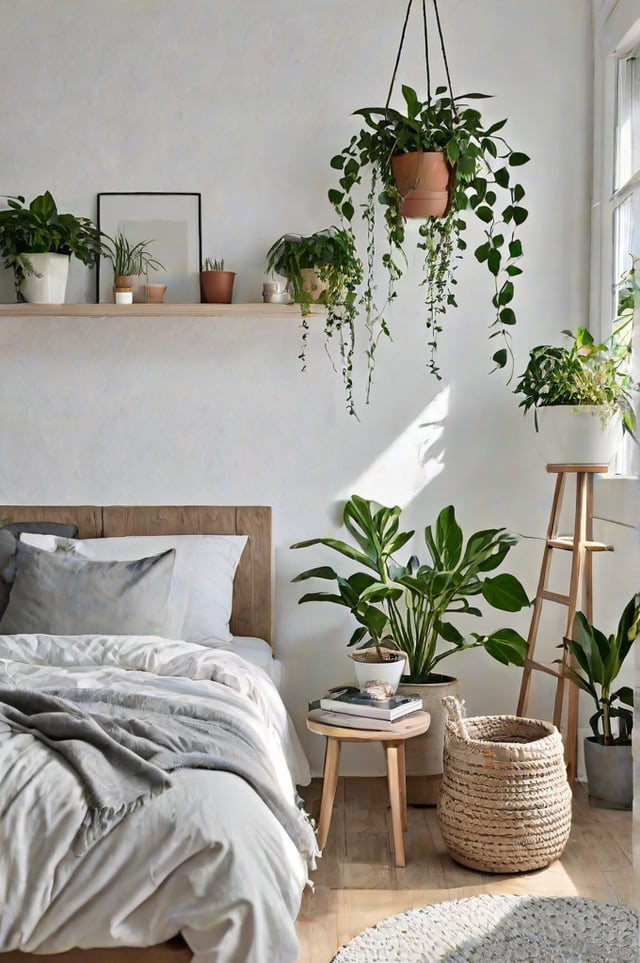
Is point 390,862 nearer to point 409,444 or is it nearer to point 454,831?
point 454,831

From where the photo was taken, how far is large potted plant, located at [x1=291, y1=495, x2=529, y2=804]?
11.7 ft

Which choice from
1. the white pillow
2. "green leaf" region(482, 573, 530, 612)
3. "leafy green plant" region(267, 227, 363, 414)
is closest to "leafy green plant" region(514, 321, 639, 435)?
"green leaf" region(482, 573, 530, 612)

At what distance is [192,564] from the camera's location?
370 centimetres

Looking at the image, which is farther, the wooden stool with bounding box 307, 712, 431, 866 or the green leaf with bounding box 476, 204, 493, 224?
the green leaf with bounding box 476, 204, 493, 224

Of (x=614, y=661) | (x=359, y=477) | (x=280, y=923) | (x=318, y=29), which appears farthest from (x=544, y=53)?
(x=280, y=923)

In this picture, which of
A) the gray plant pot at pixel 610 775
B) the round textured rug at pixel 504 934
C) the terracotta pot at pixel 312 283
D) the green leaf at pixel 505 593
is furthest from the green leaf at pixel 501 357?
the round textured rug at pixel 504 934

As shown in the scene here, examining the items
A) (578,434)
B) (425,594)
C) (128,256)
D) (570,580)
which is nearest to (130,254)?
(128,256)

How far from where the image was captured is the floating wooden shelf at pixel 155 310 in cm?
378

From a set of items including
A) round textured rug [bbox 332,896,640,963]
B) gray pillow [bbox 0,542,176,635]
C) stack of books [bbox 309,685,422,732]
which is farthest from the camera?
gray pillow [bbox 0,542,176,635]

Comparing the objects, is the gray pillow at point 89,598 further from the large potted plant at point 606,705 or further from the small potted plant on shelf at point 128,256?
the large potted plant at point 606,705

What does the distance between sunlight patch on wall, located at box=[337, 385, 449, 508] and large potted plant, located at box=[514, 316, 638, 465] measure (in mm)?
490

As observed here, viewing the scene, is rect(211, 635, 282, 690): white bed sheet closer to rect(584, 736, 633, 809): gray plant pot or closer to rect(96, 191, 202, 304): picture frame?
rect(584, 736, 633, 809): gray plant pot

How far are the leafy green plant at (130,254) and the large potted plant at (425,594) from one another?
3.95 feet

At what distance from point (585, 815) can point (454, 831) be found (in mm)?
682
